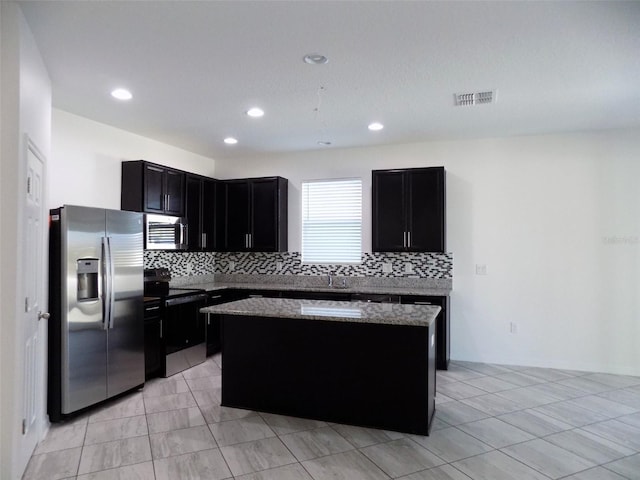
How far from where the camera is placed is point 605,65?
10.6 ft

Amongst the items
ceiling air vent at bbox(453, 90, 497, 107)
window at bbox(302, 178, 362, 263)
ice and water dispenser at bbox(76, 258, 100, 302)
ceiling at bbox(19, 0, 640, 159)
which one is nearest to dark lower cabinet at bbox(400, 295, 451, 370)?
window at bbox(302, 178, 362, 263)

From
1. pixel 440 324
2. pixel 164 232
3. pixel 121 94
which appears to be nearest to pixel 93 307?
pixel 164 232

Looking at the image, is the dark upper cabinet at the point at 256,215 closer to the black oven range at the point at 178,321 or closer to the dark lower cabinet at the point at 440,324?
the black oven range at the point at 178,321

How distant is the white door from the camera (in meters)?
2.66

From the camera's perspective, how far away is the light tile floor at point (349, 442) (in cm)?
273

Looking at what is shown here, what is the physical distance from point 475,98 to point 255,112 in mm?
2077

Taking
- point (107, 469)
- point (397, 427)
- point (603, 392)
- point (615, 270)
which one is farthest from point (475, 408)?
point (107, 469)

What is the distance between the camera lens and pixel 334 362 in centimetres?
341

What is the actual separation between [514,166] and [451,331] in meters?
Answer: 2.17

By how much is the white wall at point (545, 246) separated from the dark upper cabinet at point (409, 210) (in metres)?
0.29

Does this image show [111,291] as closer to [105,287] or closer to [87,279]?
[105,287]

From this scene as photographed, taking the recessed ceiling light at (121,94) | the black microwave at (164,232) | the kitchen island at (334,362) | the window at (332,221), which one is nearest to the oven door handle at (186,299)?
the black microwave at (164,232)

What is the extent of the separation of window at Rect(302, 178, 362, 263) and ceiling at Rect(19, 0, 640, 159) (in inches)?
49.4

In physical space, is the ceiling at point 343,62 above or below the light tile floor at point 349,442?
above
